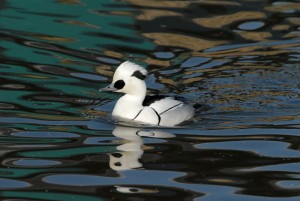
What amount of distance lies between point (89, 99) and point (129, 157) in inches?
120

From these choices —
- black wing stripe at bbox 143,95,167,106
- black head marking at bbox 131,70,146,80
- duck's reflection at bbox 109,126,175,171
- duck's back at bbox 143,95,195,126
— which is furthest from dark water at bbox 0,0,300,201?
black head marking at bbox 131,70,146,80

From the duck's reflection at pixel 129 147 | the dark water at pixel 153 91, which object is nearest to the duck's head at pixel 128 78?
the dark water at pixel 153 91

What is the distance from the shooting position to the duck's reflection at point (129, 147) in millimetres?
9773

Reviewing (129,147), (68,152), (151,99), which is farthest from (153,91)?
(68,152)

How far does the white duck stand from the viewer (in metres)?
12.0

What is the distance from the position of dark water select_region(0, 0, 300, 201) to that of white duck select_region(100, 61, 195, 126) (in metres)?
0.26

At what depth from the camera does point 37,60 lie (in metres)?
14.8

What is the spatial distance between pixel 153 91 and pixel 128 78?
1529 mm

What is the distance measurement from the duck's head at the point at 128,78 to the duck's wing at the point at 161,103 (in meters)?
0.22

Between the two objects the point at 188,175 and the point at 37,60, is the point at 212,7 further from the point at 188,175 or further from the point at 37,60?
the point at 188,175

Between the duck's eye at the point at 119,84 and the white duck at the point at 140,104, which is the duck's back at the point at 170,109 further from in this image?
the duck's eye at the point at 119,84

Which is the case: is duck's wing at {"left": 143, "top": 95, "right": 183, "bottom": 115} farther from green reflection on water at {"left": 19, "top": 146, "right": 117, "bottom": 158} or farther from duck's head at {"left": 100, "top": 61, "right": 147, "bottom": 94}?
green reflection on water at {"left": 19, "top": 146, "right": 117, "bottom": 158}

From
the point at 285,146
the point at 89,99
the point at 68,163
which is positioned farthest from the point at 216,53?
the point at 68,163

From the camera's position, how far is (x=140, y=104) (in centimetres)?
1232
